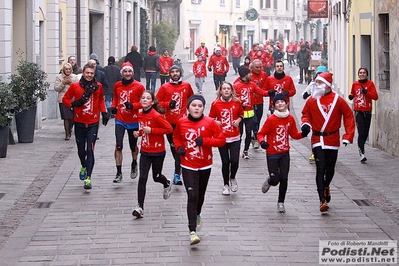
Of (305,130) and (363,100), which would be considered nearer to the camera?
(305,130)

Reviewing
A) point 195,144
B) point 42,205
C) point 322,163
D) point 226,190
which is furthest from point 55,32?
point 195,144

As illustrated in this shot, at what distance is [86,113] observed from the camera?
11945 millimetres

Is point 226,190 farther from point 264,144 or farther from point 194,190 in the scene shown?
point 194,190

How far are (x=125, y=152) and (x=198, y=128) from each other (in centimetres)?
743

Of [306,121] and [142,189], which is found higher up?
[306,121]

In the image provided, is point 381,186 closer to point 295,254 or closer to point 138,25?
point 295,254

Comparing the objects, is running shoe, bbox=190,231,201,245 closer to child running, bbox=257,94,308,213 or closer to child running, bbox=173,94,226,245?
child running, bbox=173,94,226,245

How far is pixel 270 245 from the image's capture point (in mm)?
8562

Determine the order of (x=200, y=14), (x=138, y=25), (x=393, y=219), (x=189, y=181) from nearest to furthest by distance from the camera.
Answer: (x=189, y=181), (x=393, y=219), (x=138, y=25), (x=200, y=14)

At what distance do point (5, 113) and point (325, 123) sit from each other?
284 inches

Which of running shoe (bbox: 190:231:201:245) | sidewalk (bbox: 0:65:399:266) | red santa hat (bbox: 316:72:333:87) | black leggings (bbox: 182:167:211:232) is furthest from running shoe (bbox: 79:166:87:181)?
running shoe (bbox: 190:231:201:245)

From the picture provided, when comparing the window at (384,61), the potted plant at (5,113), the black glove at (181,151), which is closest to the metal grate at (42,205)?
the black glove at (181,151)

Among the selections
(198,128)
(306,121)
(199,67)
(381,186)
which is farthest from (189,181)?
(199,67)

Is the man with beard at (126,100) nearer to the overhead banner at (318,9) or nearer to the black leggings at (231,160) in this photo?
the black leggings at (231,160)
